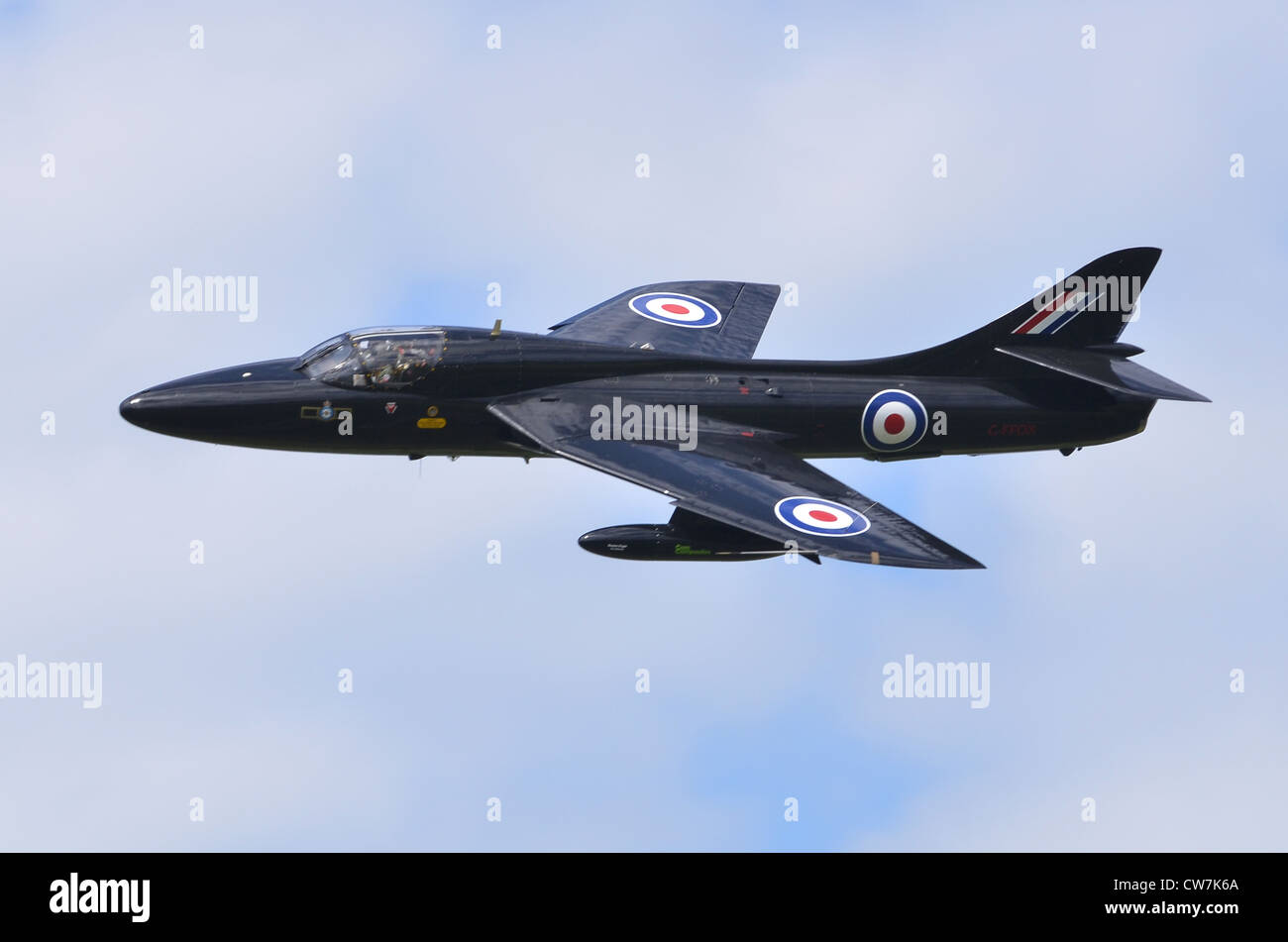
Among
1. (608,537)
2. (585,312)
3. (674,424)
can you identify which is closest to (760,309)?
(585,312)

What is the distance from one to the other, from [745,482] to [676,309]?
9208 mm

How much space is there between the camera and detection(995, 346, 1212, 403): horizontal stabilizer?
44.3m

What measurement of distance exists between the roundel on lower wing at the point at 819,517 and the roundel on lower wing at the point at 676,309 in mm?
9114

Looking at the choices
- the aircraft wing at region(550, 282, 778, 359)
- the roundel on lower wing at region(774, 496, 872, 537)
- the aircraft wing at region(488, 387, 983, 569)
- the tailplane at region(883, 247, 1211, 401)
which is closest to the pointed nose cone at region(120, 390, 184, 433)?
the aircraft wing at region(488, 387, 983, 569)

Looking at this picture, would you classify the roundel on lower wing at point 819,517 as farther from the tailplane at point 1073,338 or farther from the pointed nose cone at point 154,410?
the pointed nose cone at point 154,410

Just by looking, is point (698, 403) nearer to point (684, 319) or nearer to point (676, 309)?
point (684, 319)

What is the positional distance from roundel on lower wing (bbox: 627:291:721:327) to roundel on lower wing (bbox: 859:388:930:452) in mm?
6088

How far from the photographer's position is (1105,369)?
4525cm

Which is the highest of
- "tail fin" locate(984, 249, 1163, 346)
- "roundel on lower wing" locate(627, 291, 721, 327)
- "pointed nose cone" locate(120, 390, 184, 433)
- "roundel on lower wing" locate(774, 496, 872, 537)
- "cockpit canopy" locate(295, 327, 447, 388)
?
"roundel on lower wing" locate(627, 291, 721, 327)

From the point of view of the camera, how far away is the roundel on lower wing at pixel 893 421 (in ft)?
145

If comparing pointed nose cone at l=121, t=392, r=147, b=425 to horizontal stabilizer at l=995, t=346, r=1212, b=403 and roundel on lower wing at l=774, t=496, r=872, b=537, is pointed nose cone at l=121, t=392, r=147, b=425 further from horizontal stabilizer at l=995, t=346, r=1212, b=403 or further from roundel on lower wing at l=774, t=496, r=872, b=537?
horizontal stabilizer at l=995, t=346, r=1212, b=403

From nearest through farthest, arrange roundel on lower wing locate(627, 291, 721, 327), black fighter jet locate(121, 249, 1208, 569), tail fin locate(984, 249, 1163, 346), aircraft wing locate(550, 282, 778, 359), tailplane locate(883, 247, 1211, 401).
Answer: black fighter jet locate(121, 249, 1208, 569) → tailplane locate(883, 247, 1211, 401) → tail fin locate(984, 249, 1163, 346) → aircraft wing locate(550, 282, 778, 359) → roundel on lower wing locate(627, 291, 721, 327)

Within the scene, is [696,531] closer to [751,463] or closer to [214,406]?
[751,463]

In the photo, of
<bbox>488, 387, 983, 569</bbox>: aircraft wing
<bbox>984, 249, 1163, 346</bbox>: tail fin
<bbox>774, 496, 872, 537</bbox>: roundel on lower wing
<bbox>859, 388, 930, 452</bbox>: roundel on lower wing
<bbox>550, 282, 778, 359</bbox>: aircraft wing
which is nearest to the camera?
<bbox>488, 387, 983, 569</bbox>: aircraft wing
